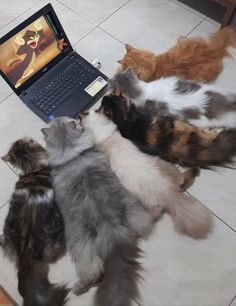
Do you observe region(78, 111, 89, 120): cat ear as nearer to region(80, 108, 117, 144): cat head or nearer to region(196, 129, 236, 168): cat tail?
region(80, 108, 117, 144): cat head

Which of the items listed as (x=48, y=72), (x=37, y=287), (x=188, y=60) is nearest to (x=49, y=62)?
(x=48, y=72)

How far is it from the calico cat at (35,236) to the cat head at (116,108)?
41 centimetres

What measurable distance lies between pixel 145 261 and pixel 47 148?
68cm

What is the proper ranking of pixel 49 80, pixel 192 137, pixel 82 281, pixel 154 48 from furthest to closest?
1. pixel 154 48
2. pixel 49 80
3. pixel 192 137
4. pixel 82 281

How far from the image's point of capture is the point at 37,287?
1146mm

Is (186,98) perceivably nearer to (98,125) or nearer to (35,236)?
(98,125)

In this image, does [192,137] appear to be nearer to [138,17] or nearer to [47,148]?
[47,148]

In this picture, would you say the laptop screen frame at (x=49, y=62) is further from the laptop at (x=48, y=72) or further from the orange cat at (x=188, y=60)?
the orange cat at (x=188, y=60)

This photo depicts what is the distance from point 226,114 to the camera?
1.34 meters

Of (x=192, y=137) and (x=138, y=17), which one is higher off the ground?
(x=138, y=17)

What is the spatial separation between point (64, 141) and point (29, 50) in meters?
0.50

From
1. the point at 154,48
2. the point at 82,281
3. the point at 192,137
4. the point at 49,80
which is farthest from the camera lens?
the point at 154,48

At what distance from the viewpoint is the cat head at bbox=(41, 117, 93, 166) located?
133 centimetres

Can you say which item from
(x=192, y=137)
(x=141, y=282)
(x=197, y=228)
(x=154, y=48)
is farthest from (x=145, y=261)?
(x=154, y=48)
